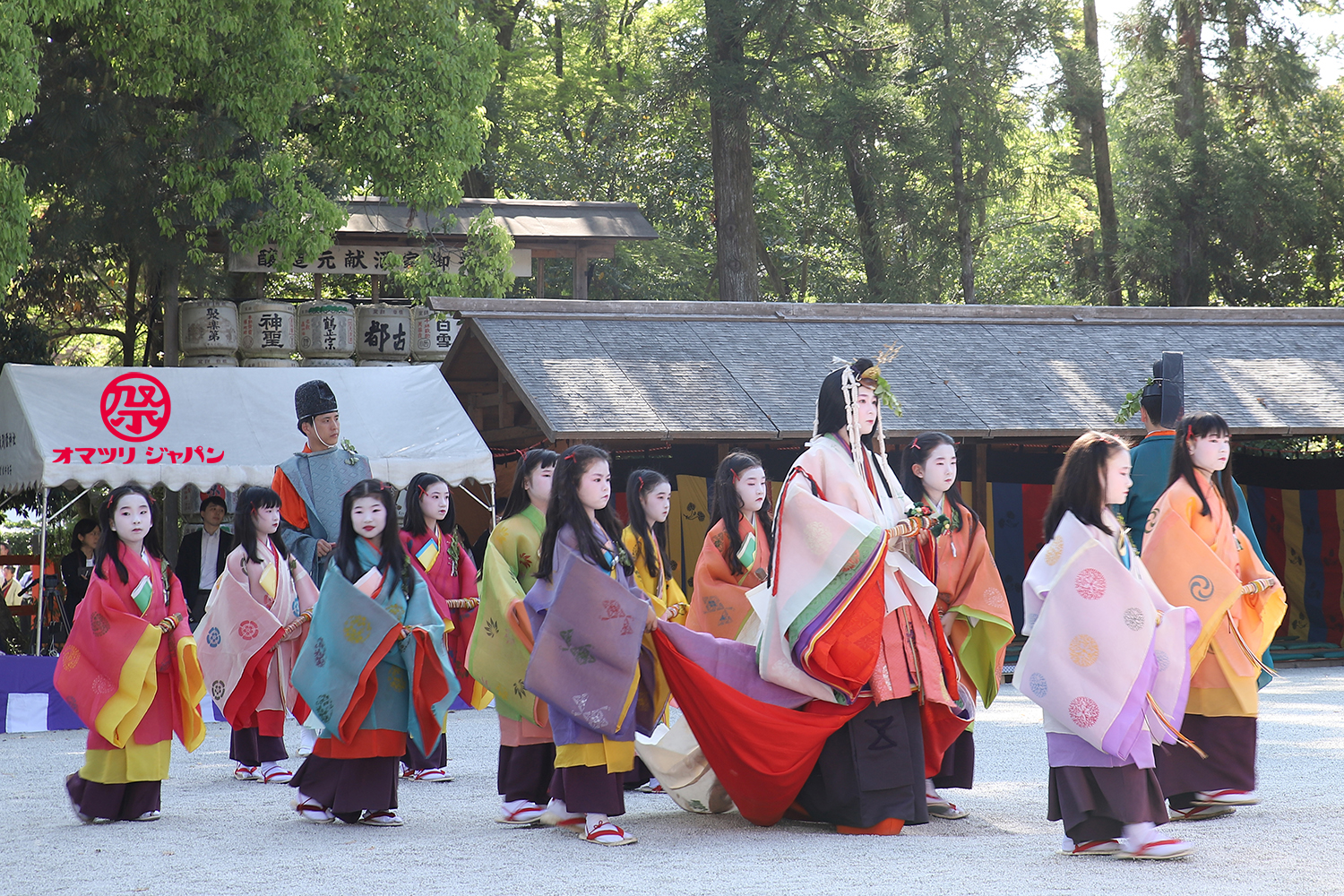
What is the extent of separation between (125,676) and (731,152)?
44.1ft

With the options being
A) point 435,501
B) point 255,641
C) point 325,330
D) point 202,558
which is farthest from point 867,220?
point 255,641

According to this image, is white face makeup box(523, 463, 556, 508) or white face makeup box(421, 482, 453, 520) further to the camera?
white face makeup box(421, 482, 453, 520)

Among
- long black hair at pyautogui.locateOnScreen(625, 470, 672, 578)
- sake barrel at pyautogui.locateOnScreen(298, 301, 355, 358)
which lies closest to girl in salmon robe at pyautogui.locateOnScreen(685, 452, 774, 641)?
long black hair at pyautogui.locateOnScreen(625, 470, 672, 578)

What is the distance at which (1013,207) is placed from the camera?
22750 millimetres

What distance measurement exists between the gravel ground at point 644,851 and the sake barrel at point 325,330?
6.34 m

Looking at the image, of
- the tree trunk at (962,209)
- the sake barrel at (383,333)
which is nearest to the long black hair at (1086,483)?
the sake barrel at (383,333)

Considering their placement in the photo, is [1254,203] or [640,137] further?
[640,137]

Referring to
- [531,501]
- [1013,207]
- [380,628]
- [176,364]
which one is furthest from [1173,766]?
[1013,207]

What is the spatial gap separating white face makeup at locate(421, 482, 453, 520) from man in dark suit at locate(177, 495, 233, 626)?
135 inches

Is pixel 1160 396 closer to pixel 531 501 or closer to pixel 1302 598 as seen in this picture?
pixel 531 501

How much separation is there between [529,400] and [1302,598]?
725cm

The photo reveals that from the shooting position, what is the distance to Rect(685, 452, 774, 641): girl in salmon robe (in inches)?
225

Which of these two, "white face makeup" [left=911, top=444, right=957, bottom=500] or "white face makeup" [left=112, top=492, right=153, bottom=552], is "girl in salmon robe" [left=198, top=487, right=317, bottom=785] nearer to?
"white face makeup" [left=112, top=492, right=153, bottom=552]

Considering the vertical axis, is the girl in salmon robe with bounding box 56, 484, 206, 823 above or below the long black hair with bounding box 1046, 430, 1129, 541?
below
